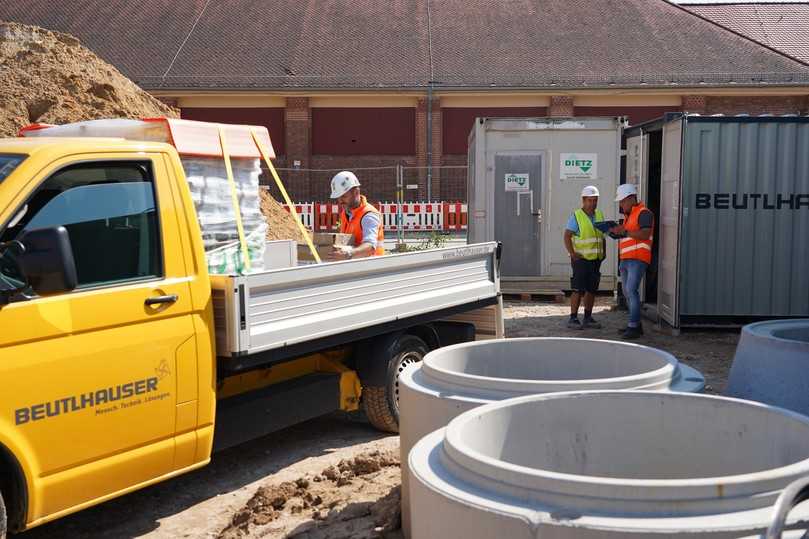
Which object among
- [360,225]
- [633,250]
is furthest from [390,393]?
[633,250]

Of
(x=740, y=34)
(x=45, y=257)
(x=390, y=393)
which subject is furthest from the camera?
(x=740, y=34)

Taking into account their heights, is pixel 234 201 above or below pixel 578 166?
below

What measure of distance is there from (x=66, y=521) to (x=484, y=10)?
35520mm

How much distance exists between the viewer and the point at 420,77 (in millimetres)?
A: 33906

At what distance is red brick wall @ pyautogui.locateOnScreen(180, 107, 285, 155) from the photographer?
3391cm

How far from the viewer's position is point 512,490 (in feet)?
9.75

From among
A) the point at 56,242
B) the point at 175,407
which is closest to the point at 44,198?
the point at 56,242

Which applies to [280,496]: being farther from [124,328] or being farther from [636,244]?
[636,244]

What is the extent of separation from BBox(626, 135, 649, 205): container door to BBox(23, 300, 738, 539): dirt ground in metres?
6.76

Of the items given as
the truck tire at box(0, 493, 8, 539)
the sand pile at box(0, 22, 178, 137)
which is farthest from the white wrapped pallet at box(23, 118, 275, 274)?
the sand pile at box(0, 22, 178, 137)

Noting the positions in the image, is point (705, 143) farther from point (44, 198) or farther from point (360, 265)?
point (44, 198)

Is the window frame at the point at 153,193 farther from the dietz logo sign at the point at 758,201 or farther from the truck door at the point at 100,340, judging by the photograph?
the dietz logo sign at the point at 758,201

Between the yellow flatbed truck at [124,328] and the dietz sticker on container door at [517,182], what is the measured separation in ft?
27.8

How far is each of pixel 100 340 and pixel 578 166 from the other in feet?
35.9
